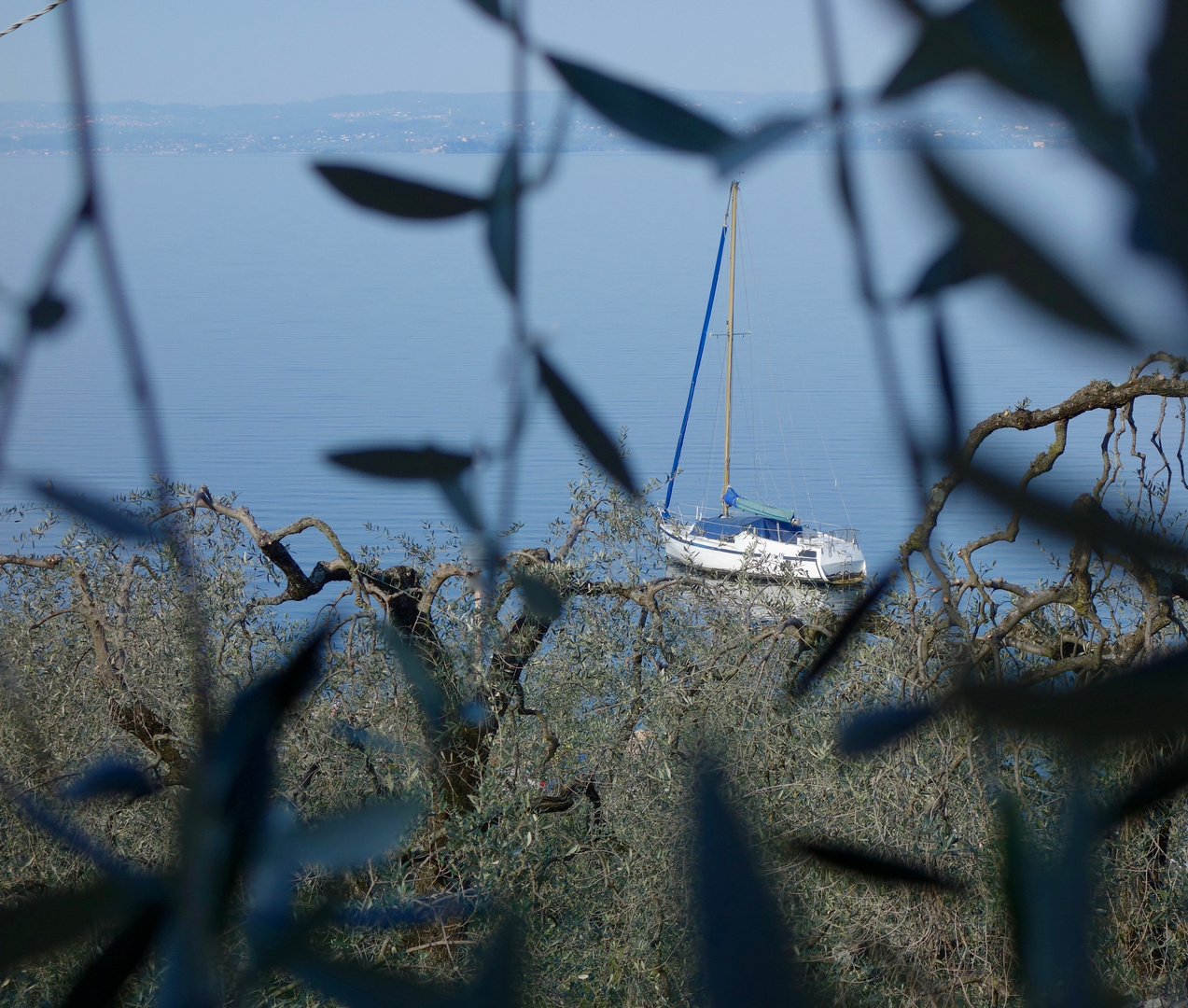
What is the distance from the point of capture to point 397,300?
1.77ft

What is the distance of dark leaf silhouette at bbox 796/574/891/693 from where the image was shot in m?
0.27

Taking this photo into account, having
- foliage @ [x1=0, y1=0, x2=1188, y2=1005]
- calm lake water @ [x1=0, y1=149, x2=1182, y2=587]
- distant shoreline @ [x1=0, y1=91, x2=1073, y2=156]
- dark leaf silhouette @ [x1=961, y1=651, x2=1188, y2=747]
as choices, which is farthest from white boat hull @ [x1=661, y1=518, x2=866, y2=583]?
dark leaf silhouette @ [x1=961, y1=651, x2=1188, y2=747]

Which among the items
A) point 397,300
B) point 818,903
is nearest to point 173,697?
point 818,903

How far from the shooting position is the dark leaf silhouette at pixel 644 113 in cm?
23

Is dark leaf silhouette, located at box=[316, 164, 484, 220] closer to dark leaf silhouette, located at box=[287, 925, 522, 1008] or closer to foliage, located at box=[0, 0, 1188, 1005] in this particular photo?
foliage, located at box=[0, 0, 1188, 1005]

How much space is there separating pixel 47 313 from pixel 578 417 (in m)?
0.14

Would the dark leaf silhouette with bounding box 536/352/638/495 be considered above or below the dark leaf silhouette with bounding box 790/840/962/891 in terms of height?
above

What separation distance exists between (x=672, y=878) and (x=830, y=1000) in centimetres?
224

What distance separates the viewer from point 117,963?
0.21m

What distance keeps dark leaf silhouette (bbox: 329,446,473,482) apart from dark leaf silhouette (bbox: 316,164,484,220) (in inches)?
2.2

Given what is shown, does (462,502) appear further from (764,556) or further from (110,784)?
(764,556)

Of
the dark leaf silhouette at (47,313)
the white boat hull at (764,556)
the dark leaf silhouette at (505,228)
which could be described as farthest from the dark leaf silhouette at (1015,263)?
the white boat hull at (764,556)

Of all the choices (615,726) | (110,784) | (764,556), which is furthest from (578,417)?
(764,556)

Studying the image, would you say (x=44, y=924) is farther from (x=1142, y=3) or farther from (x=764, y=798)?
(x=764, y=798)
